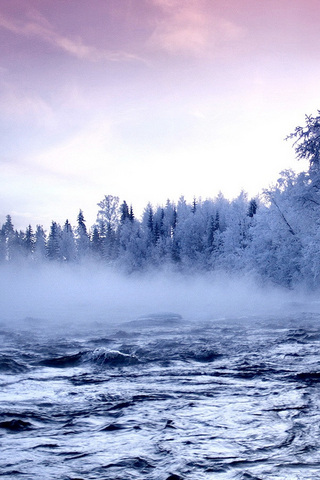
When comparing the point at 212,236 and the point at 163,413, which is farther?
the point at 212,236

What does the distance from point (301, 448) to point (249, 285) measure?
123 ft

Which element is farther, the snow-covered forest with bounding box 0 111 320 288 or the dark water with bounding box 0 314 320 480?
the snow-covered forest with bounding box 0 111 320 288

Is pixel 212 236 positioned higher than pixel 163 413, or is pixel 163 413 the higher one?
pixel 212 236

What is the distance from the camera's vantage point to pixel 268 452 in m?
4.85

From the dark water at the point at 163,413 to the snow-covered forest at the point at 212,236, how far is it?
16247mm

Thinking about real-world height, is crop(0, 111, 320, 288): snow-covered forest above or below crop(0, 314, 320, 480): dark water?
above

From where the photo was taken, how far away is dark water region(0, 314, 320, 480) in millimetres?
4605

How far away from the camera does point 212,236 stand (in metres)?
82.1

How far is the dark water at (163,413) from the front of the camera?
4.61 metres

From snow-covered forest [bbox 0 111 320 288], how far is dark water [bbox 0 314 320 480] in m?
16.2

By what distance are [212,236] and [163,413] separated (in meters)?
76.4

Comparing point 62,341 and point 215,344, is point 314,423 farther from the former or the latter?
point 62,341

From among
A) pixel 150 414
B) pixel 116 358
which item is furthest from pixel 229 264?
pixel 150 414

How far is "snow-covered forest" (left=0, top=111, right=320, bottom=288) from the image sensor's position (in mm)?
27203
